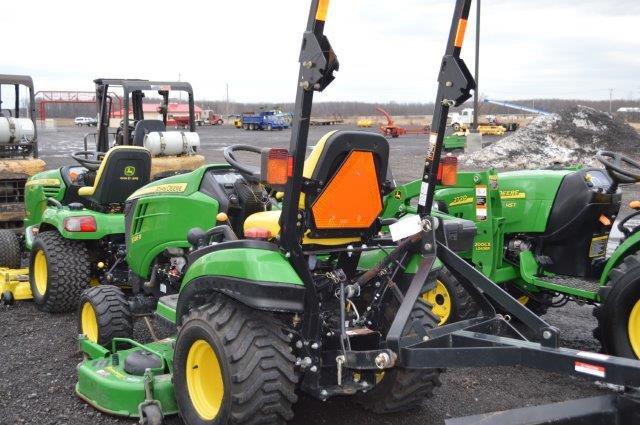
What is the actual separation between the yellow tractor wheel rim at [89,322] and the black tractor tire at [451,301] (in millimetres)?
2670

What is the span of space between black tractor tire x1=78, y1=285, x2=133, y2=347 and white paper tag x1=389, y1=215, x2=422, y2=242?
2.42 meters

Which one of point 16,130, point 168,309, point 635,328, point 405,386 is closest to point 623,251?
point 635,328

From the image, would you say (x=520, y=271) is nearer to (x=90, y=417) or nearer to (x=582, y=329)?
(x=582, y=329)

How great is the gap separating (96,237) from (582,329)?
15.3 ft

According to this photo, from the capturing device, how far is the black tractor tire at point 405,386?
3.87m

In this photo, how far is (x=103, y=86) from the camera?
966 centimetres

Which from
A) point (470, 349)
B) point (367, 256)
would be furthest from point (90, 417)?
point (470, 349)

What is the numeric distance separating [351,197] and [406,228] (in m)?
0.33

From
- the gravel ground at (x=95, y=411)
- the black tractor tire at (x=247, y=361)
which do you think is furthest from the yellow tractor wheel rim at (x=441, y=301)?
the black tractor tire at (x=247, y=361)

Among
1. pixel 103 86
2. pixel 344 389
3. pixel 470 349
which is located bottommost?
pixel 344 389

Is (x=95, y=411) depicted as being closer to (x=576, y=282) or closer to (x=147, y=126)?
(x=576, y=282)

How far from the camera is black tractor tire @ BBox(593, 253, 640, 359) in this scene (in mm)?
4871

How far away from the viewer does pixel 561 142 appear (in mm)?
22453

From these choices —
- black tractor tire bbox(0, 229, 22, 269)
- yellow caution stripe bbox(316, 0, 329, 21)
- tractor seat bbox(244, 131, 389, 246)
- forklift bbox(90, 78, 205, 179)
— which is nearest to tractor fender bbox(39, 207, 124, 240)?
black tractor tire bbox(0, 229, 22, 269)
